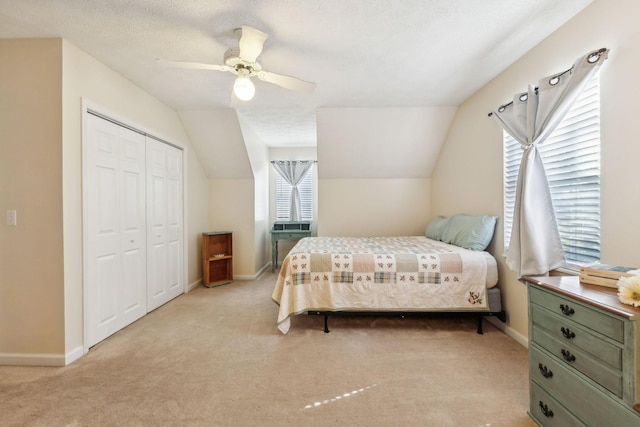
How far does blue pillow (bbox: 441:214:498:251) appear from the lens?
268 centimetres

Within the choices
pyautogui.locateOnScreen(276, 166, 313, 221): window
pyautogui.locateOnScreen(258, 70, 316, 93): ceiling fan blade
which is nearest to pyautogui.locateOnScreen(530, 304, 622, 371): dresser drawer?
pyautogui.locateOnScreen(258, 70, 316, 93): ceiling fan blade

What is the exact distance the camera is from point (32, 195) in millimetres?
2045

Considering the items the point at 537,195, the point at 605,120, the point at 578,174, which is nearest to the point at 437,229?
the point at 537,195

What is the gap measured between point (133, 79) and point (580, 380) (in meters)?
3.91

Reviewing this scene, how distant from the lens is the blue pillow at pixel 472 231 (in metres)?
2.68

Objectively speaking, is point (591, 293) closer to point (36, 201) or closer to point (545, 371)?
point (545, 371)

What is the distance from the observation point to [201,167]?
429 centimetres

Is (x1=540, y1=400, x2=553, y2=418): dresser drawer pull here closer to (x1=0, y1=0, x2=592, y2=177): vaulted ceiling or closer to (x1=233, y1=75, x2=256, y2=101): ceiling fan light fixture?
(x1=0, y1=0, x2=592, y2=177): vaulted ceiling

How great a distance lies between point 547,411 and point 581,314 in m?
0.59

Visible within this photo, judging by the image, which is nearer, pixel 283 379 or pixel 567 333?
pixel 567 333

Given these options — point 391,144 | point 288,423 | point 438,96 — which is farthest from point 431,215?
point 288,423

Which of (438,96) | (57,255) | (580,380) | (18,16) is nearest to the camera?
(580,380)

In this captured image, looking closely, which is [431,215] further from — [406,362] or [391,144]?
[406,362]

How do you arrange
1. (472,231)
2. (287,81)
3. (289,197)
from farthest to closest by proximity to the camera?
(289,197)
(472,231)
(287,81)
